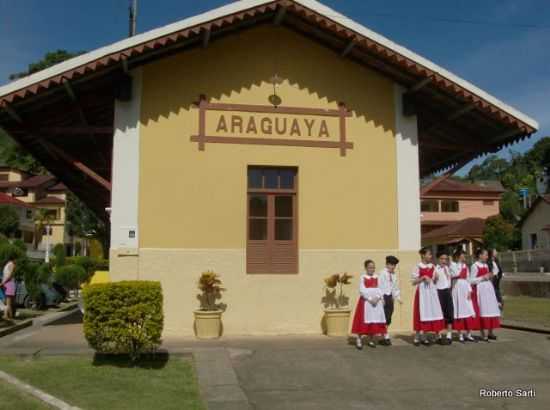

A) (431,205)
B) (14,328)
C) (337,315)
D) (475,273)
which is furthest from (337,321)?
(431,205)

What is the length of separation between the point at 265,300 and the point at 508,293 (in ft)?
60.4

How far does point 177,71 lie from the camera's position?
1140cm

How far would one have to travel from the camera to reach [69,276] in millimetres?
25438

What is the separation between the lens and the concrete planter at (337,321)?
1104 cm

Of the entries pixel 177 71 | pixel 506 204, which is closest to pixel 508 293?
pixel 177 71

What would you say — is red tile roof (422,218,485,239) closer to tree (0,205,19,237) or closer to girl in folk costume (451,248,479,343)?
girl in folk costume (451,248,479,343)

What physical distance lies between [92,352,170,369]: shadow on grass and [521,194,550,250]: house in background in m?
48.1

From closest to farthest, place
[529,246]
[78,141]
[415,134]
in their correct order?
[415,134] → [78,141] → [529,246]

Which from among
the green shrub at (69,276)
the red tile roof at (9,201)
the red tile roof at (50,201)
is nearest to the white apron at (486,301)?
the green shrub at (69,276)

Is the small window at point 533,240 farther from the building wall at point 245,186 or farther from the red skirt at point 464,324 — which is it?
the red skirt at point 464,324

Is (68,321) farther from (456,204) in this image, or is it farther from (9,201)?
(456,204)

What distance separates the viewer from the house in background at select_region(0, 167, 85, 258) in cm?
6562

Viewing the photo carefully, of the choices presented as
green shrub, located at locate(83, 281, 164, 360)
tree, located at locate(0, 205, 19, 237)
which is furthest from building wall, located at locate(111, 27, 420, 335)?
tree, located at locate(0, 205, 19, 237)

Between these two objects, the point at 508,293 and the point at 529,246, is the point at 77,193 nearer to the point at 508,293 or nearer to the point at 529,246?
the point at 508,293
